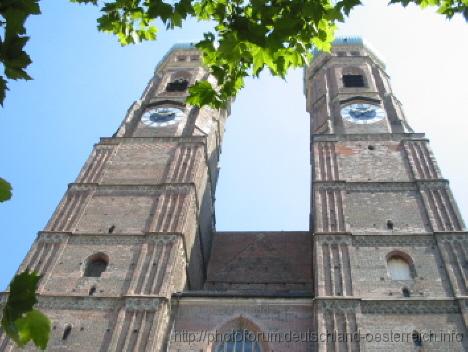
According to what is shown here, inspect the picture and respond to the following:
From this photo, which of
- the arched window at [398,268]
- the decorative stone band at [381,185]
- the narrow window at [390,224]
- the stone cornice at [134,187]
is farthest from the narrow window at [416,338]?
the stone cornice at [134,187]

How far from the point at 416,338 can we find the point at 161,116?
15.5 m

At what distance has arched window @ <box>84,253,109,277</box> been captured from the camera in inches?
703

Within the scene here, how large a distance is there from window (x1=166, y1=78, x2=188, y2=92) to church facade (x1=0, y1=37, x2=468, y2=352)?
1.47 meters

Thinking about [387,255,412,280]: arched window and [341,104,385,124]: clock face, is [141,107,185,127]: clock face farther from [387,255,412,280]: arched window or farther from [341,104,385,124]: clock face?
[387,255,412,280]: arched window

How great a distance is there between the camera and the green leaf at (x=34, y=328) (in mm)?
2906

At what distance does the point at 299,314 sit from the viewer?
15.9 metres

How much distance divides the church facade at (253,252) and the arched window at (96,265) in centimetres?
5

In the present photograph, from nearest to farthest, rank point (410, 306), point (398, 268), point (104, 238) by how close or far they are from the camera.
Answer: point (410, 306) < point (398, 268) < point (104, 238)

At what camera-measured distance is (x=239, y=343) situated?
15.4 m

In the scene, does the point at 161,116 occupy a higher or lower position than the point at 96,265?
higher

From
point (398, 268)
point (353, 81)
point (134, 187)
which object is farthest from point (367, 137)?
point (134, 187)

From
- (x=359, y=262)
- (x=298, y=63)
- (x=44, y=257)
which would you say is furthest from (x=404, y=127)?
(x=298, y=63)

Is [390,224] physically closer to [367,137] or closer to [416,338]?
[416,338]

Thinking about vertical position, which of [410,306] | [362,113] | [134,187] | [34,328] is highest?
[362,113]
